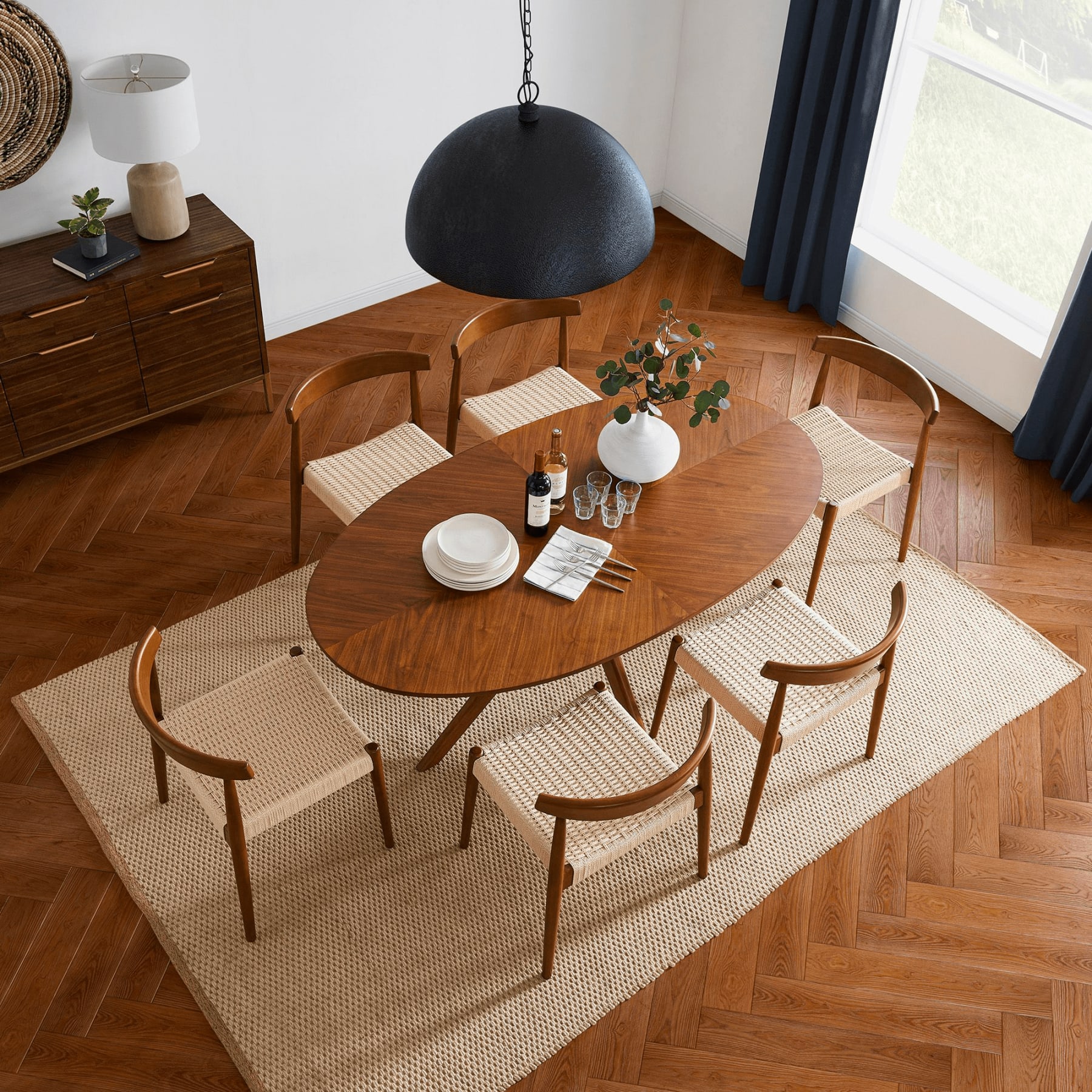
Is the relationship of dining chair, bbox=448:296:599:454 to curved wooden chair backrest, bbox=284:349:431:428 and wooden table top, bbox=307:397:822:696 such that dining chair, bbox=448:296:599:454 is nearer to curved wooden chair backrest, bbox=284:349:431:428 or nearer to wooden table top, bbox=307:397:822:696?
curved wooden chair backrest, bbox=284:349:431:428

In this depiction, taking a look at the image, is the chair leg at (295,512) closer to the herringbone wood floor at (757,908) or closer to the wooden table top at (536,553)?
the herringbone wood floor at (757,908)

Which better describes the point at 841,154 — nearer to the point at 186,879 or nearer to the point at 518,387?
the point at 518,387

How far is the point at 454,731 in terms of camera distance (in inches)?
129

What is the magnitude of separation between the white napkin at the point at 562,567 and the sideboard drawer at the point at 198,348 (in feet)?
6.09

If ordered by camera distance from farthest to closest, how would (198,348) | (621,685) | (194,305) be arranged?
(198,348) → (194,305) → (621,685)

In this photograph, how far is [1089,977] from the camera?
2.93 m

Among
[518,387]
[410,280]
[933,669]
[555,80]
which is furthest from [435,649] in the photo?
[555,80]

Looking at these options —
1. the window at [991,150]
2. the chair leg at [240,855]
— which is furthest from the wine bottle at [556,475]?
the window at [991,150]

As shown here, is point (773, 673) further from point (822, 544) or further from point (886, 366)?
point (886, 366)

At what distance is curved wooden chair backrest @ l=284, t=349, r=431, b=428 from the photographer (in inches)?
140

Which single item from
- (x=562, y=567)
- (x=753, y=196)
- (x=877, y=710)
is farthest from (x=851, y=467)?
(x=753, y=196)

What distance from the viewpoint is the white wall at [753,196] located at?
466 centimetres

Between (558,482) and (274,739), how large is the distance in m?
1.02

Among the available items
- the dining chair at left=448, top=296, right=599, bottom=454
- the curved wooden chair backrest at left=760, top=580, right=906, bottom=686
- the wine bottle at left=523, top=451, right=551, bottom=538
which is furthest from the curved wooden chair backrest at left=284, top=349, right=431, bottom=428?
the curved wooden chair backrest at left=760, top=580, right=906, bottom=686
